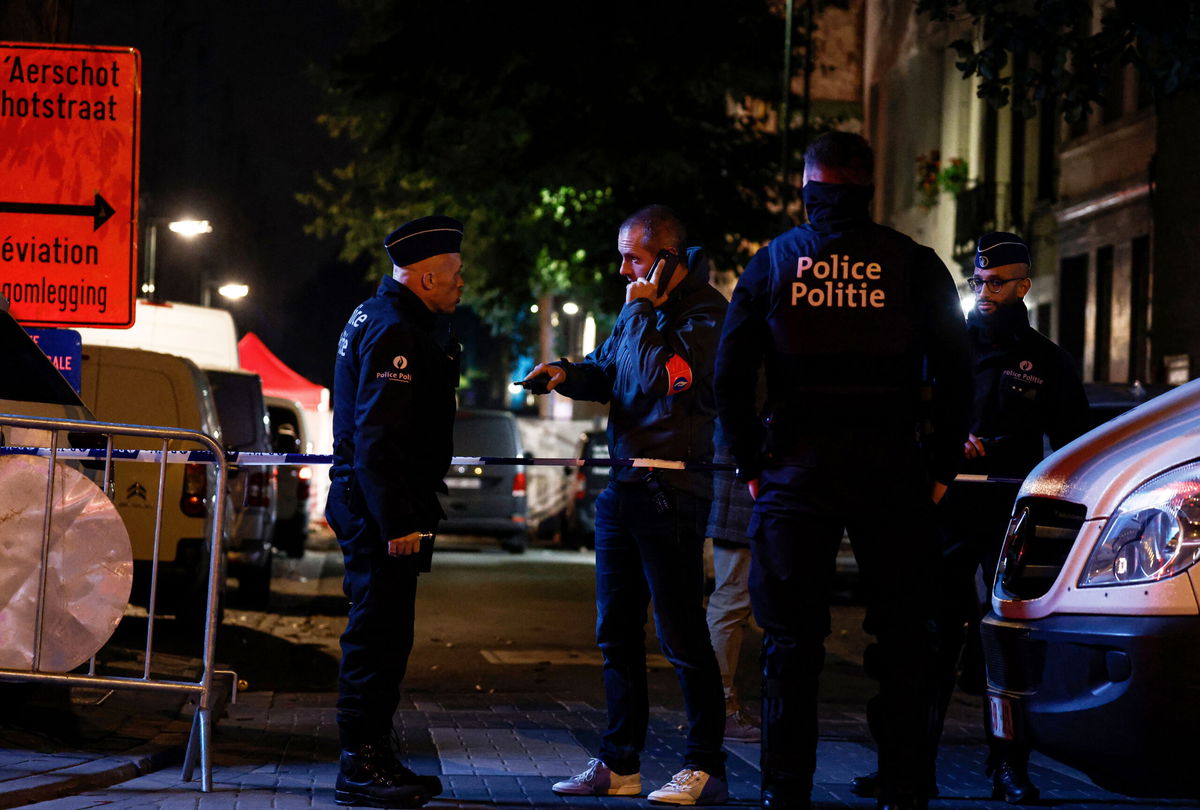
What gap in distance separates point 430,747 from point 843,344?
2.96 m

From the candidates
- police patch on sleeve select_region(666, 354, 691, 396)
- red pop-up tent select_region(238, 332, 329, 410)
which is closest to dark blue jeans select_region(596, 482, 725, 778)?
police patch on sleeve select_region(666, 354, 691, 396)

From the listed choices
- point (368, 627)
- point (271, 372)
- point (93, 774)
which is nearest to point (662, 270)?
point (368, 627)

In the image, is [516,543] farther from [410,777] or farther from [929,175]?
[410,777]

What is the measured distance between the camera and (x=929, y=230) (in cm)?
3008

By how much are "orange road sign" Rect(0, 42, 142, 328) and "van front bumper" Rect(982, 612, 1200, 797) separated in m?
5.00

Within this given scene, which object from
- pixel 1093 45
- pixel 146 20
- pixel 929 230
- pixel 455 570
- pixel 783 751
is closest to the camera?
pixel 783 751

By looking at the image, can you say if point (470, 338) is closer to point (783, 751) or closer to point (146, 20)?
point (146, 20)

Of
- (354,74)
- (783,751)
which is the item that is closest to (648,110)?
(354,74)

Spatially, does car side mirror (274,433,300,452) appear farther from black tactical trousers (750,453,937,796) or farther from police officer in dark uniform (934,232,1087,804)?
black tactical trousers (750,453,937,796)

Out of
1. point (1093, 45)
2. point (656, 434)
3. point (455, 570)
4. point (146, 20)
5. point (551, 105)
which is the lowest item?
point (455, 570)

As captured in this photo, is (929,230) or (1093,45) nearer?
(1093,45)

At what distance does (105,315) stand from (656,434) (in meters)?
3.33

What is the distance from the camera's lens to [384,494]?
570 cm

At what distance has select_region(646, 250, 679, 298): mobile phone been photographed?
621 centimetres
